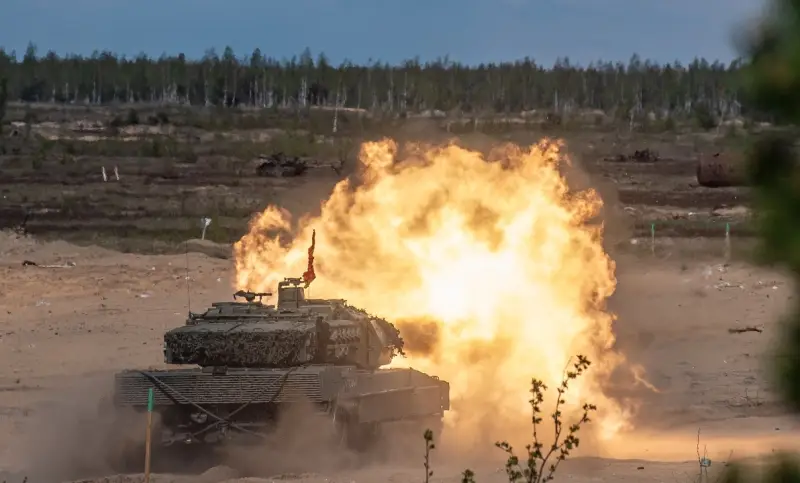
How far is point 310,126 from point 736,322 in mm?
53737

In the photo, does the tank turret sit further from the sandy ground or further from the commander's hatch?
the sandy ground

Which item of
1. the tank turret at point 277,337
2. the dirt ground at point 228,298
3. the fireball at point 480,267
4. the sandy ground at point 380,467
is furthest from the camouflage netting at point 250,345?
the fireball at point 480,267

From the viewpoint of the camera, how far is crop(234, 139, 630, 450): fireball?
19.3 m

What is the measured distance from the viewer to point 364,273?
65.5ft

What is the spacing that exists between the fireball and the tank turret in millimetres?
2273

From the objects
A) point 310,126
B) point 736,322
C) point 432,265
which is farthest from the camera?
point 310,126

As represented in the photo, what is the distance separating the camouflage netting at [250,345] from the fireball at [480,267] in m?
3.84

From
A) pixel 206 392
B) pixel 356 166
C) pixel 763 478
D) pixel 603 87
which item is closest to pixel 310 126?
pixel 603 87

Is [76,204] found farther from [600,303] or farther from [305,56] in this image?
[305,56]

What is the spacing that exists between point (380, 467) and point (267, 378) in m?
1.75

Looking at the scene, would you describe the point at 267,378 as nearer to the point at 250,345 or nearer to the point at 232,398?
the point at 232,398

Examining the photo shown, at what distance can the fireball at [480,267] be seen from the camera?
63.2ft

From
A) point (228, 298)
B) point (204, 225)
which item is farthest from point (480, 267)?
point (204, 225)

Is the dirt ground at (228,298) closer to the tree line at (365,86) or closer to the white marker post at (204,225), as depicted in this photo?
the white marker post at (204,225)
